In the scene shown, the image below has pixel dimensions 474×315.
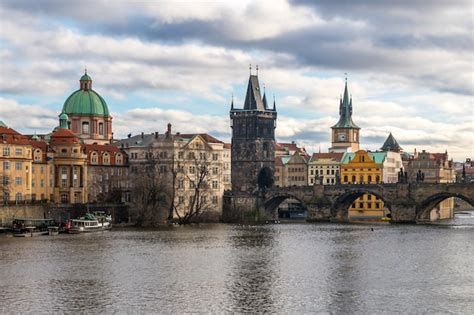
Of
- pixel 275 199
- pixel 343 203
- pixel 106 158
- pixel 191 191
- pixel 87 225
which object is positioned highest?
pixel 106 158

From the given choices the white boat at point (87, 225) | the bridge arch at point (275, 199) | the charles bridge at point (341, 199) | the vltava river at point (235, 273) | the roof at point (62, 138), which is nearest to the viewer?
the vltava river at point (235, 273)

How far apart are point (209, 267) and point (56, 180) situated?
6327cm

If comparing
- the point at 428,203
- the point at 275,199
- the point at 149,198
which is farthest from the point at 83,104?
the point at 428,203

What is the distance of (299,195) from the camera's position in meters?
166

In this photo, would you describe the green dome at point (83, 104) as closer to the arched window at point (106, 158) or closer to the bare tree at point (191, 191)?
the arched window at point (106, 158)

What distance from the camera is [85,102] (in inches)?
6609

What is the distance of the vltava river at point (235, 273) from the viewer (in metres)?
60.6

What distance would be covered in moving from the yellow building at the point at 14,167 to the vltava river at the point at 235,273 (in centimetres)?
1938

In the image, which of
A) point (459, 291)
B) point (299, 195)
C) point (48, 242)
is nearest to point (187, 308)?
point (459, 291)

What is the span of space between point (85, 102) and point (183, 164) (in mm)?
25304

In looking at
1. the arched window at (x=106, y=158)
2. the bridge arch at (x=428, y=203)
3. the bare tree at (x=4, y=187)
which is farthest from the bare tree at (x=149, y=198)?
the bridge arch at (x=428, y=203)

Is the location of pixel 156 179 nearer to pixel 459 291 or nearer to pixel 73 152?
pixel 73 152

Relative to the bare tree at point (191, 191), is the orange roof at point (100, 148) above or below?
above

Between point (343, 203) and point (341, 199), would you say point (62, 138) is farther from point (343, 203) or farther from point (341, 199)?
point (343, 203)
